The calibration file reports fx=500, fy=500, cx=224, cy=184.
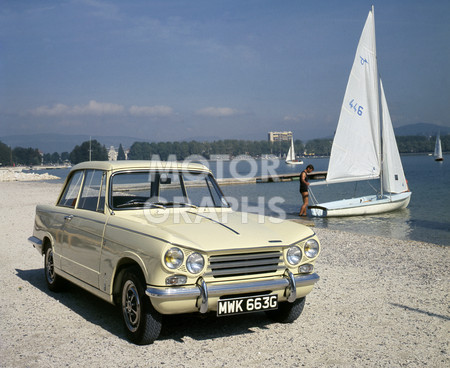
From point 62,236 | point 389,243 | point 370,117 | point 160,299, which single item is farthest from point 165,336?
point 370,117

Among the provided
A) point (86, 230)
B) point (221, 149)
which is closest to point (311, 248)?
point (86, 230)

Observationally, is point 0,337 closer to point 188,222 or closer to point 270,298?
point 188,222

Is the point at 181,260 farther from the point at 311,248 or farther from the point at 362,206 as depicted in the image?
the point at 362,206

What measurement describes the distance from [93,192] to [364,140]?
21.4 metres

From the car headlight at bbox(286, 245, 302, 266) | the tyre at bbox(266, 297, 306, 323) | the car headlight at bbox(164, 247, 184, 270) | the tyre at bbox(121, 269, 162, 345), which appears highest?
the car headlight at bbox(164, 247, 184, 270)

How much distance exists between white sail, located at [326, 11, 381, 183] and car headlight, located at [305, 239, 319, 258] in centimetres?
2098

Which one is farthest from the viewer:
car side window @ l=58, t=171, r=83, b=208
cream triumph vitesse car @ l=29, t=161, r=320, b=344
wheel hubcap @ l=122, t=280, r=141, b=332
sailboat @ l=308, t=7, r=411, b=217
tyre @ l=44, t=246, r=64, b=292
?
sailboat @ l=308, t=7, r=411, b=217

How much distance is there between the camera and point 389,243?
12586mm

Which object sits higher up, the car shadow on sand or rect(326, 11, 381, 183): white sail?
rect(326, 11, 381, 183): white sail

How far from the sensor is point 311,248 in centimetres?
535

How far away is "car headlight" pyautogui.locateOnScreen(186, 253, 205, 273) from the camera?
15.2ft

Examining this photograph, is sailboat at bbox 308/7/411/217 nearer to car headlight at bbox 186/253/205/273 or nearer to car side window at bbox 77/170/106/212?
car side window at bbox 77/170/106/212

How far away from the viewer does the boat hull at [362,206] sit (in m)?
23.9

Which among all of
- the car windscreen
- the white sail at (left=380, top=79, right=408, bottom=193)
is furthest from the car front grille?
the white sail at (left=380, top=79, right=408, bottom=193)
